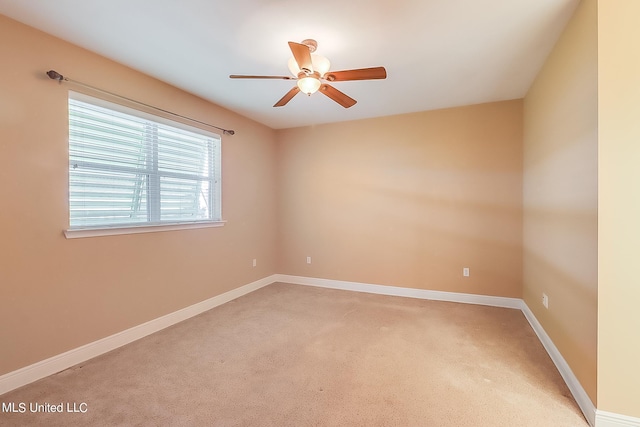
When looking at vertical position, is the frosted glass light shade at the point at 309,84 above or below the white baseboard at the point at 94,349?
above

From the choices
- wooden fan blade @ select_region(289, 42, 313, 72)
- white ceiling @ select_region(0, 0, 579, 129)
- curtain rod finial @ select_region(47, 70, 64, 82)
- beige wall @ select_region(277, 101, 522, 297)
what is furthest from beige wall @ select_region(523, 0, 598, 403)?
curtain rod finial @ select_region(47, 70, 64, 82)

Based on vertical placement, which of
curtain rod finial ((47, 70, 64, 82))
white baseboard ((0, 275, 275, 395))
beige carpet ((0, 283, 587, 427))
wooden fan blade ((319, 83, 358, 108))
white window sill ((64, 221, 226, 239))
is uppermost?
curtain rod finial ((47, 70, 64, 82))

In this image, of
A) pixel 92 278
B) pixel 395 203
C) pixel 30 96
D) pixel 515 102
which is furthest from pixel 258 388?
pixel 515 102

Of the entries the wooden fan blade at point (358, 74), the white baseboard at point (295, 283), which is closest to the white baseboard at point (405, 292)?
the white baseboard at point (295, 283)

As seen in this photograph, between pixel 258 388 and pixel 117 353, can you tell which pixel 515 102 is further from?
pixel 117 353

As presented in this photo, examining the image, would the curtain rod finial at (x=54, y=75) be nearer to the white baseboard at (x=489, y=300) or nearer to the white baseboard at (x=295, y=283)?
the white baseboard at (x=295, y=283)

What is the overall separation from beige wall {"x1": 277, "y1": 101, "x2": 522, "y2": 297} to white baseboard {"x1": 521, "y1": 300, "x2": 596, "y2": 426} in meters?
0.93

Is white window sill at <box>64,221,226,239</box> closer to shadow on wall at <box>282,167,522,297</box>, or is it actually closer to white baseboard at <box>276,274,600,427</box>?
shadow on wall at <box>282,167,522,297</box>

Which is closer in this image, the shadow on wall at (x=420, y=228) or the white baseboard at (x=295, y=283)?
the white baseboard at (x=295, y=283)

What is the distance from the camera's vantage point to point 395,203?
391 cm

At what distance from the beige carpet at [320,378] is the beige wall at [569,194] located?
0.39 meters
